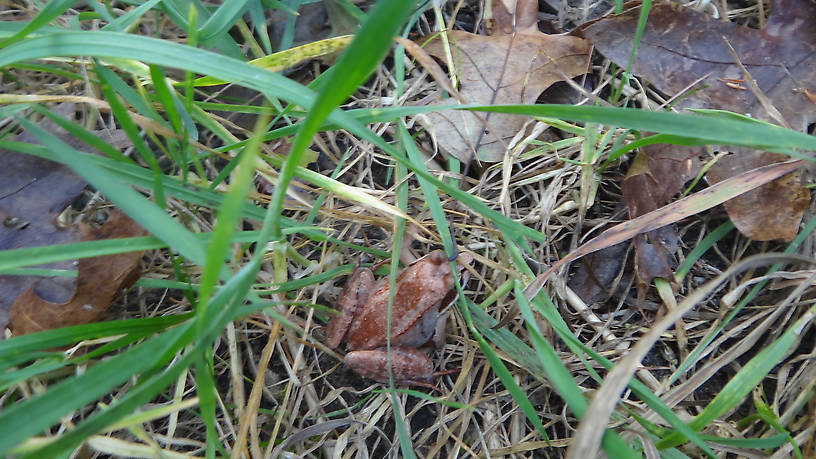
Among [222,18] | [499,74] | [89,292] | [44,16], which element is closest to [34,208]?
[89,292]

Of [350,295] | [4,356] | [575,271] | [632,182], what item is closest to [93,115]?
[4,356]

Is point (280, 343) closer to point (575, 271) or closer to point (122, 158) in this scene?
point (122, 158)

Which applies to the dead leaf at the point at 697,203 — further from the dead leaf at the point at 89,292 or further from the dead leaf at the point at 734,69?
the dead leaf at the point at 89,292

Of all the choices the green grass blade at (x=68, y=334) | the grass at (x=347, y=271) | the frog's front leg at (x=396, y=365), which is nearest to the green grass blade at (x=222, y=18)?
the grass at (x=347, y=271)

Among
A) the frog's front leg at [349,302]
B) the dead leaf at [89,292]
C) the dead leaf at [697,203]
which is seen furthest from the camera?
the frog's front leg at [349,302]

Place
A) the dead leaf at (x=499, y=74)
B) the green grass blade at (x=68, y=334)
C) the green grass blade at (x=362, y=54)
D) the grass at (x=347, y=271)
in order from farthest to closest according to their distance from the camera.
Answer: the dead leaf at (x=499, y=74) < the grass at (x=347, y=271) < the green grass blade at (x=68, y=334) < the green grass blade at (x=362, y=54)

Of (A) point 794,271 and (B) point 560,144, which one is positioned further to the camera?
(B) point 560,144

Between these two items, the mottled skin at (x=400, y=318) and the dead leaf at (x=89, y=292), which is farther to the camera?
the mottled skin at (x=400, y=318)
